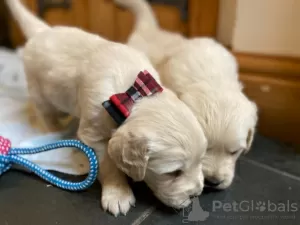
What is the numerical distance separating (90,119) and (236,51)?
947 mm

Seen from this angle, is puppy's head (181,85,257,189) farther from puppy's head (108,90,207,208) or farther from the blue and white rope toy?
the blue and white rope toy

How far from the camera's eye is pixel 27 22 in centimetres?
190

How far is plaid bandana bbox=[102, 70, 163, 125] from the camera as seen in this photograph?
1334mm

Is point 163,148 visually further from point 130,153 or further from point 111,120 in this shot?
point 111,120

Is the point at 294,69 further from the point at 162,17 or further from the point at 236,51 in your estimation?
the point at 162,17

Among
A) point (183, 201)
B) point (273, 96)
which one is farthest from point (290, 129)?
point (183, 201)

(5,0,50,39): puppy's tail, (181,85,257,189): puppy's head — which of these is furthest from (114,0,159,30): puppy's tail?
(181,85,257,189): puppy's head

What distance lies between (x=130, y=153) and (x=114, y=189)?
227 millimetres

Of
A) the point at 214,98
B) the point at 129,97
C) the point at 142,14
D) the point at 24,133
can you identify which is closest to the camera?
the point at 129,97

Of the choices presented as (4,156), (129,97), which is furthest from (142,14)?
(4,156)

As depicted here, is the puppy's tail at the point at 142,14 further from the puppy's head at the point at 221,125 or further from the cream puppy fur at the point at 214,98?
the puppy's head at the point at 221,125

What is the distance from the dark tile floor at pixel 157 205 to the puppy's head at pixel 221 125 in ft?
0.32

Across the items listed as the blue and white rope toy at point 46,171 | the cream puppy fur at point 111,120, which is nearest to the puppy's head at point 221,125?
the cream puppy fur at point 111,120

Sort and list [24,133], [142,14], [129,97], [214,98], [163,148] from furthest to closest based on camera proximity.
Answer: [142,14] → [24,133] → [214,98] → [129,97] → [163,148]
